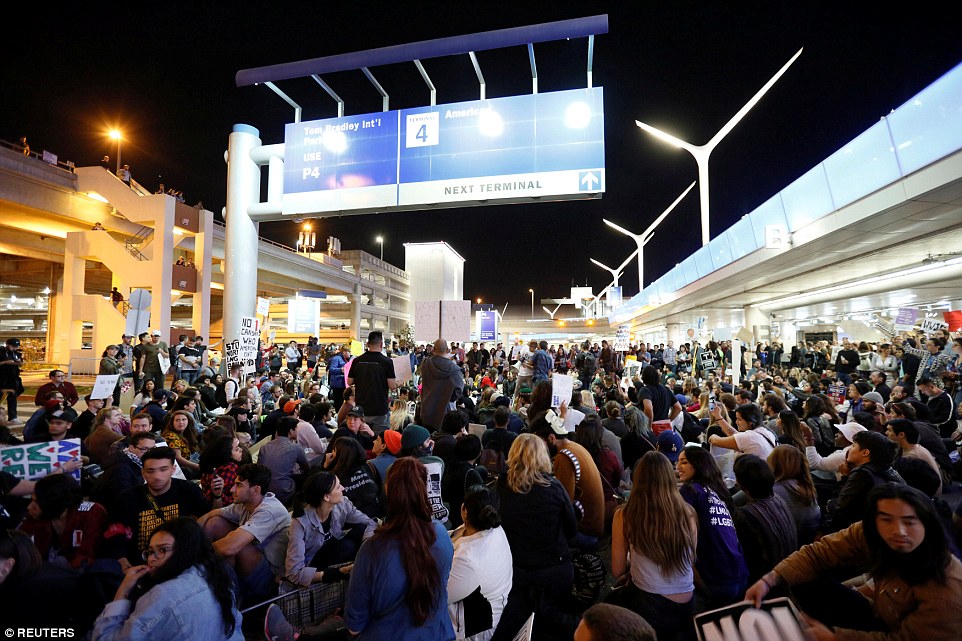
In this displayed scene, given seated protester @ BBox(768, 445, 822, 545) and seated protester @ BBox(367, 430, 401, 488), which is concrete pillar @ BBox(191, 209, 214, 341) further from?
seated protester @ BBox(768, 445, 822, 545)

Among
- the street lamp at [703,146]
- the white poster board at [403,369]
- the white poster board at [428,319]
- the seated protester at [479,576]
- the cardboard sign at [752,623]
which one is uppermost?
the street lamp at [703,146]

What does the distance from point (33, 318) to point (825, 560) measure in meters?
39.5

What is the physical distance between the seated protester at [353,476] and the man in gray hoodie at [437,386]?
2.93 metres

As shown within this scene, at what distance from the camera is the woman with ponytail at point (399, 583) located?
100.0 inches

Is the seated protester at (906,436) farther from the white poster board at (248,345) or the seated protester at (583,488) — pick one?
the white poster board at (248,345)

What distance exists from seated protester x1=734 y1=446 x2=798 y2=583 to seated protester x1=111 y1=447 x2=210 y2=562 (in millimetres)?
4195

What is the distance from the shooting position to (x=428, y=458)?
4.58 metres

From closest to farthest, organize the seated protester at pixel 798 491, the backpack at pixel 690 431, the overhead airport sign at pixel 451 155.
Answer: the seated protester at pixel 798 491
the backpack at pixel 690 431
the overhead airport sign at pixel 451 155

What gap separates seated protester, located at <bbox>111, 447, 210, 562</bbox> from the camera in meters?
3.71

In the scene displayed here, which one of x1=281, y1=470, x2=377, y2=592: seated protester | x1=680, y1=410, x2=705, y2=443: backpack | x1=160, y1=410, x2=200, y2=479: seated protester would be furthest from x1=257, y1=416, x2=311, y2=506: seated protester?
x1=680, y1=410, x2=705, y2=443: backpack

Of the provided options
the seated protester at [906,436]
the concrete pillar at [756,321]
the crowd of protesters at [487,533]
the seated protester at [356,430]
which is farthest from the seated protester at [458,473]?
the concrete pillar at [756,321]

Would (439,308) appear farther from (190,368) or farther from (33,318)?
(33,318)

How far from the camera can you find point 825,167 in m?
9.55

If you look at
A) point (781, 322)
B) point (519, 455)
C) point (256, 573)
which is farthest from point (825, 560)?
point (781, 322)
